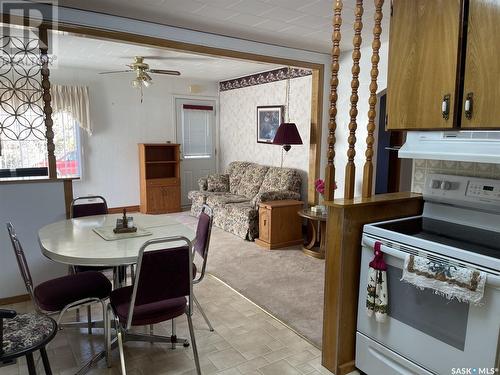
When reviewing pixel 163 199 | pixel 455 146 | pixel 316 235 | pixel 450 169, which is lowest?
pixel 316 235

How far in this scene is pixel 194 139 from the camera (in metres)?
7.39

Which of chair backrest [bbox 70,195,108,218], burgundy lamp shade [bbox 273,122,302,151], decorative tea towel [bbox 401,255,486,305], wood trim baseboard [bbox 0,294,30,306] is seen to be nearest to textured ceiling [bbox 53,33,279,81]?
burgundy lamp shade [bbox 273,122,302,151]

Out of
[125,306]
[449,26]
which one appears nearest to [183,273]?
[125,306]

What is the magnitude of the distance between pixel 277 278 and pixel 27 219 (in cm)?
238

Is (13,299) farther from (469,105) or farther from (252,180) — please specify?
(252,180)

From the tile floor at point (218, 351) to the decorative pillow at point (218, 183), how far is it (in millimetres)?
3675

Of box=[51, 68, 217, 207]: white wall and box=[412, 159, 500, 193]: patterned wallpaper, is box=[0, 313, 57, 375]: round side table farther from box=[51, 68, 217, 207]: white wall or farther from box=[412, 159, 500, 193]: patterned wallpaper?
box=[51, 68, 217, 207]: white wall

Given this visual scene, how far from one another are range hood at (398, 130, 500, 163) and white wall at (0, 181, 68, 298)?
290cm

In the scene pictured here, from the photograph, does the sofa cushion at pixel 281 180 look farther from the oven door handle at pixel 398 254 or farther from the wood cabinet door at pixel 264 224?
the oven door handle at pixel 398 254

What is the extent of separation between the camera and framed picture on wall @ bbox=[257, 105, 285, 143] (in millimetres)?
5922

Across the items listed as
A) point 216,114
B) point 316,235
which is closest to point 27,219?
point 316,235

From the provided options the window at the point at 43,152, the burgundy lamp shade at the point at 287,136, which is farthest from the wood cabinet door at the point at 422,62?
the window at the point at 43,152

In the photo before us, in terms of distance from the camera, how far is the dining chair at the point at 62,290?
2109mm

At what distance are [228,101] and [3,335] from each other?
6.24 meters
